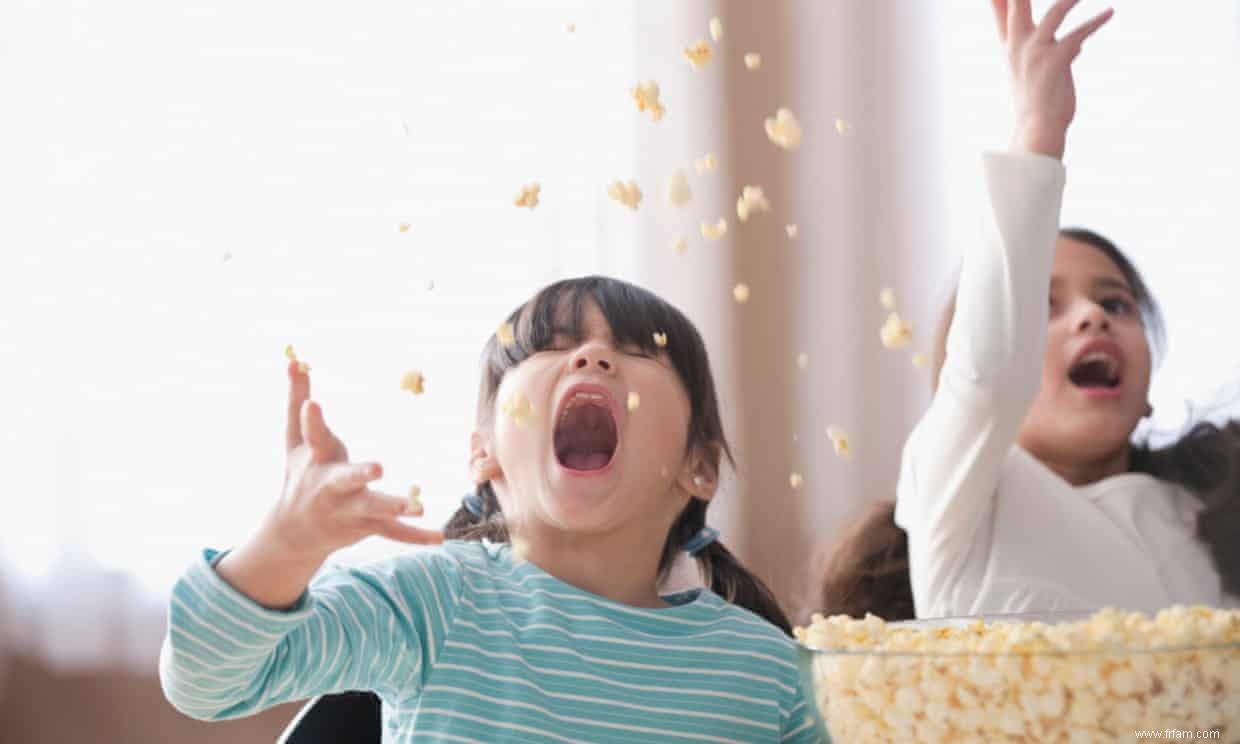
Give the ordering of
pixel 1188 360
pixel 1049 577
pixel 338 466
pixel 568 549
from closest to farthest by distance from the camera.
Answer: pixel 338 466 < pixel 568 549 < pixel 1049 577 < pixel 1188 360

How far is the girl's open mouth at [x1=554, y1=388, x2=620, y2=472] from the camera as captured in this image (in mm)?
995

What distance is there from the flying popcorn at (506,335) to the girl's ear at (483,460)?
77mm

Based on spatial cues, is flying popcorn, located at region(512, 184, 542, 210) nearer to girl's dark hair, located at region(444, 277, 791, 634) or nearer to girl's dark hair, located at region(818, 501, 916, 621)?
girl's dark hair, located at region(444, 277, 791, 634)

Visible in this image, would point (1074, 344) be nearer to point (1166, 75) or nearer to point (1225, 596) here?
point (1225, 596)

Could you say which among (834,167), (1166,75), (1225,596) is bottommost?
(1225,596)

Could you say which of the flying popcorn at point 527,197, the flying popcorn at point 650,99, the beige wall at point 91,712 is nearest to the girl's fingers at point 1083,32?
the flying popcorn at point 650,99

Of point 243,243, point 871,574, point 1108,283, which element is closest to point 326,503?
point 871,574

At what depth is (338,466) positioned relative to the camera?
27.9 inches

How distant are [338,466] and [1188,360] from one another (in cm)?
124

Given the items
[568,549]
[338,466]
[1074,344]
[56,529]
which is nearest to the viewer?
[338,466]

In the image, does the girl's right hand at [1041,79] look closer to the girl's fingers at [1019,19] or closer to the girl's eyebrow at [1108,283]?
the girl's fingers at [1019,19]

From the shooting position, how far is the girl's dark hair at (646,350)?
3.41ft

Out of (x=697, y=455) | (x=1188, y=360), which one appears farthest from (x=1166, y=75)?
(x=697, y=455)

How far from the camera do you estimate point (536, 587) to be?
947 millimetres
